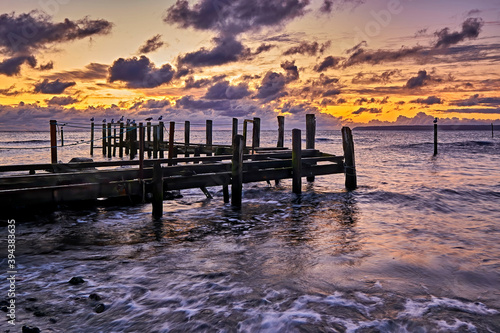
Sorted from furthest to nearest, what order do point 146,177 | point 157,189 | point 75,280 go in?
point 146,177, point 157,189, point 75,280

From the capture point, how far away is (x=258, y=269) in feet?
20.1

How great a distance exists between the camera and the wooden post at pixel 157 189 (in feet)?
27.6

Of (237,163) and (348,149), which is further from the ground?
(348,149)

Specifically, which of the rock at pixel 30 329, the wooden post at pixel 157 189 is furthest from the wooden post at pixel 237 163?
the rock at pixel 30 329

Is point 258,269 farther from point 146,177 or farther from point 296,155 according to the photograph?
point 296,155

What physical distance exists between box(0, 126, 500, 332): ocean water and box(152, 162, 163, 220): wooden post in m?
0.30

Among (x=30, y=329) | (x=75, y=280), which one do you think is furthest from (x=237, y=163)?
(x=30, y=329)

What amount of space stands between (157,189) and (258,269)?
3.62 m

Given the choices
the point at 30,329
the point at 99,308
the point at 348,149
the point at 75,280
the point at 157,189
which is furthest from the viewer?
the point at 348,149

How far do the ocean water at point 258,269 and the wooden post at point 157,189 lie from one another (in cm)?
30

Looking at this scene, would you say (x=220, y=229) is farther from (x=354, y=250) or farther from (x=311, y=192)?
(x=311, y=192)

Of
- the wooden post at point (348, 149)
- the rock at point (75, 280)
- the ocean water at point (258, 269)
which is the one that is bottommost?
the ocean water at point (258, 269)

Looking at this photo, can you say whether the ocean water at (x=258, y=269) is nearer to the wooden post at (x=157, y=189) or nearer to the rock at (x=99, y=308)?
the rock at (x=99, y=308)

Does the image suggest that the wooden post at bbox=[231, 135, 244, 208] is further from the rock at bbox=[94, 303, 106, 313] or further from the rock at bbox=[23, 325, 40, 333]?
the rock at bbox=[23, 325, 40, 333]
